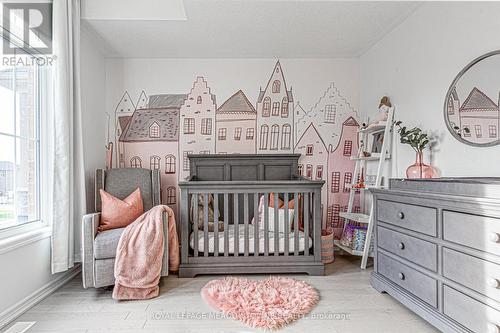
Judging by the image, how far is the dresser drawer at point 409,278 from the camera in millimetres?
1688

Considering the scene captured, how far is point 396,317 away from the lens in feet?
6.22

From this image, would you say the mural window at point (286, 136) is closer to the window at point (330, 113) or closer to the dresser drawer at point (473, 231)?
the window at point (330, 113)

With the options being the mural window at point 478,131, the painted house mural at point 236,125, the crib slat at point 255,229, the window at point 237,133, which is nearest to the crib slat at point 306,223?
the crib slat at point 255,229

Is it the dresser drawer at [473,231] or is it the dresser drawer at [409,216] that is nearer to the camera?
the dresser drawer at [473,231]

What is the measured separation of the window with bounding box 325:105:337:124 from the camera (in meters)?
3.52

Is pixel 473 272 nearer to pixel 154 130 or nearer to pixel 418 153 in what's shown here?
pixel 418 153

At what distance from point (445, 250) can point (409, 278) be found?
0.38m

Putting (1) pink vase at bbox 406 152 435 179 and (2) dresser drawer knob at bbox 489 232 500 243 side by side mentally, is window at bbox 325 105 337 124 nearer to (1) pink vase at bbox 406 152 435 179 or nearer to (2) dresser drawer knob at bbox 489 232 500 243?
(1) pink vase at bbox 406 152 435 179

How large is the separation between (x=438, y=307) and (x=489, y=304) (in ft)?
1.08

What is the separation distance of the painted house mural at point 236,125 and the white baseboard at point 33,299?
1.88 meters

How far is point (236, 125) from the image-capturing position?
349cm

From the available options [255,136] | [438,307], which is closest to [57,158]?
[255,136]

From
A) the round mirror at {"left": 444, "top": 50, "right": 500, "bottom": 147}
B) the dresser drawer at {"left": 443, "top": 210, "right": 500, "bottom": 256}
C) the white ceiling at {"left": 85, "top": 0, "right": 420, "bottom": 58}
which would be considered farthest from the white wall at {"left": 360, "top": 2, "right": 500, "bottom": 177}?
the dresser drawer at {"left": 443, "top": 210, "right": 500, "bottom": 256}

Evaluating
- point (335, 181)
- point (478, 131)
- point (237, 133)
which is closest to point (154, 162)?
point (237, 133)
